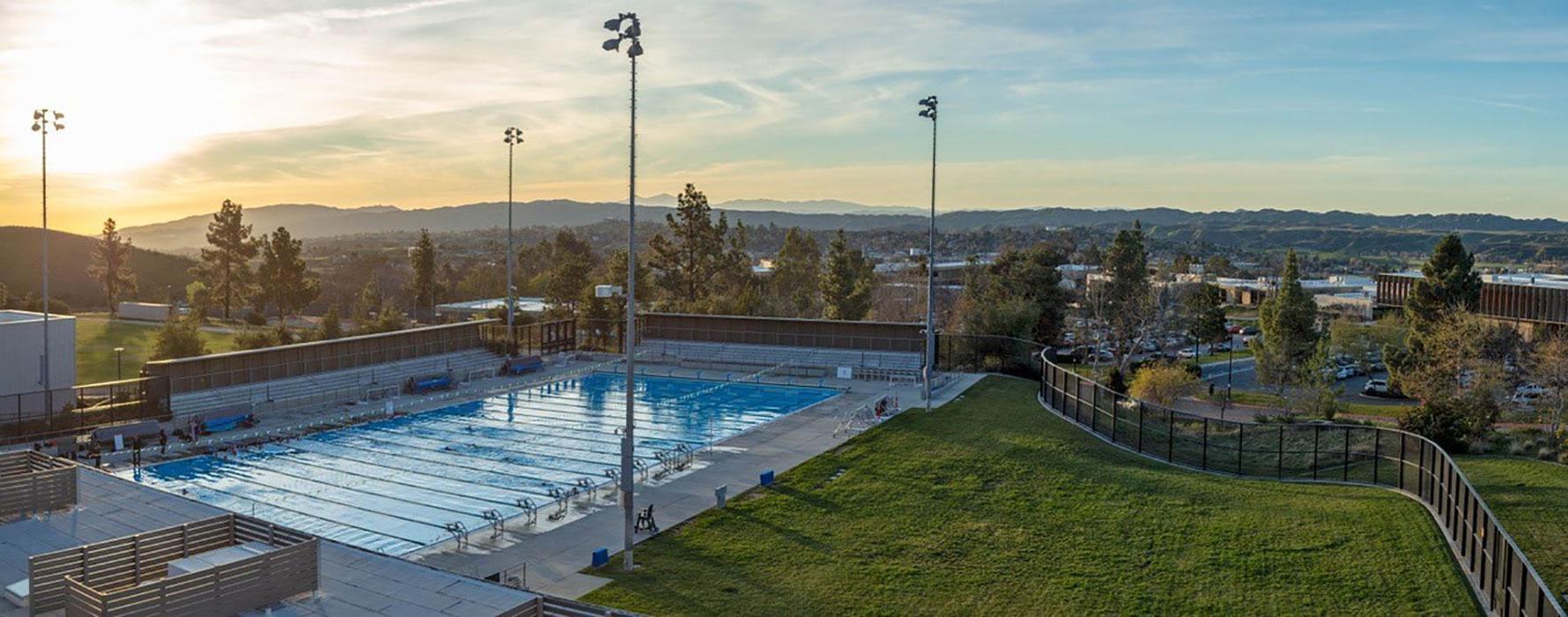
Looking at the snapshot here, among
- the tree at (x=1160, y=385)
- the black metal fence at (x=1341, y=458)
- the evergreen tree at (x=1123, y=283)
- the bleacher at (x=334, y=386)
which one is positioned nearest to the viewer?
the black metal fence at (x=1341, y=458)

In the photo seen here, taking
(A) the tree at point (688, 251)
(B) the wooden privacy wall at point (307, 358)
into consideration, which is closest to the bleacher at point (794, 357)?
(B) the wooden privacy wall at point (307, 358)

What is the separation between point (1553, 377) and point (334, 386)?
A: 45.4 meters

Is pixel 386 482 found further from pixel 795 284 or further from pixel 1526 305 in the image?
pixel 1526 305

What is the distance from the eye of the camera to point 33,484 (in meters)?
17.6

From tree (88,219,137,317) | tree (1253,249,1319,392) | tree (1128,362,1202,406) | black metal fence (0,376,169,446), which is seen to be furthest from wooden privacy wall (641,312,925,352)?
tree (88,219,137,317)

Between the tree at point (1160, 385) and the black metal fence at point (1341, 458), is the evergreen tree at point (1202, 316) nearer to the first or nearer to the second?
the tree at point (1160, 385)

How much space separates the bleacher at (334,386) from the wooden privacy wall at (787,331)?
27.9 ft

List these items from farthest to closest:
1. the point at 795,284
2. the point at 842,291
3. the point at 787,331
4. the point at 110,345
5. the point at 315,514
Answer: the point at 795,284 → the point at 842,291 → the point at 110,345 → the point at 787,331 → the point at 315,514

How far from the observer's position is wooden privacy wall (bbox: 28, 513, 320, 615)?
12.3 meters

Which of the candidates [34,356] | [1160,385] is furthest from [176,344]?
[1160,385]

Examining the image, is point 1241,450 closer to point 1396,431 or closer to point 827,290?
point 1396,431

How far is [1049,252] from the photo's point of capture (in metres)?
60.4

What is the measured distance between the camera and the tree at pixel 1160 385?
4088 centimetres

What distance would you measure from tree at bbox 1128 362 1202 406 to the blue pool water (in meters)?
12.7
